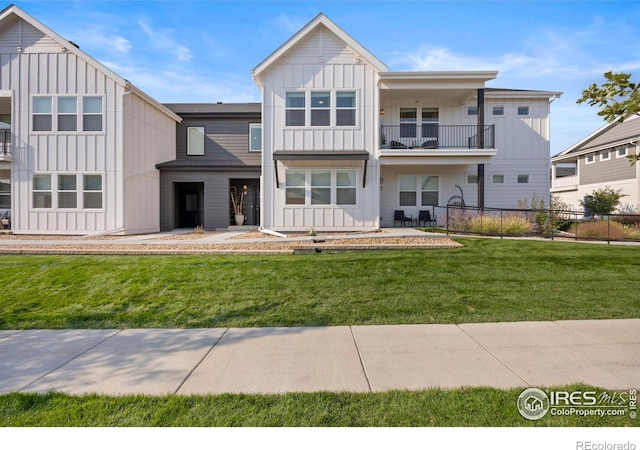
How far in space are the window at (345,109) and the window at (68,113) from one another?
10.5 m

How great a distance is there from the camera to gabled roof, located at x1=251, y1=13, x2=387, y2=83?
1473 cm

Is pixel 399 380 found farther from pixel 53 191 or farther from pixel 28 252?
pixel 53 191

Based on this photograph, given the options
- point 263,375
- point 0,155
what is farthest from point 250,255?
point 0,155

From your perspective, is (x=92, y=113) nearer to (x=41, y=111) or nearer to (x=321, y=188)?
(x=41, y=111)

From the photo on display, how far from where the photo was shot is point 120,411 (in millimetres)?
3061

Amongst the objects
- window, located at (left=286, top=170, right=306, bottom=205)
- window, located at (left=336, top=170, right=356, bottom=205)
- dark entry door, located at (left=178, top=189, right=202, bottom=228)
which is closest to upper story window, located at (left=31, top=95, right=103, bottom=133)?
dark entry door, located at (left=178, top=189, right=202, bottom=228)

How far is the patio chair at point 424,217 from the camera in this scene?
16812 millimetres

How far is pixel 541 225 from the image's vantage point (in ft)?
43.2

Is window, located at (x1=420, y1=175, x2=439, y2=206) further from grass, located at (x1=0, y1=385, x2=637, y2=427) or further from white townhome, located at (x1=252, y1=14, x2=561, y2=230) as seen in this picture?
grass, located at (x1=0, y1=385, x2=637, y2=427)

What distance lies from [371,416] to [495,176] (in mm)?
17686

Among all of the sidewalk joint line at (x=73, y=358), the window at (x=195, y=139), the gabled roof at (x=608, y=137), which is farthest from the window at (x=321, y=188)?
the gabled roof at (x=608, y=137)

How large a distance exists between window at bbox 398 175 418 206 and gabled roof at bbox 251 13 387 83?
16.1 feet

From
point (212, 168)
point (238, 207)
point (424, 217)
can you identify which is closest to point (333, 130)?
point (424, 217)

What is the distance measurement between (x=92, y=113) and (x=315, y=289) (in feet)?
44.3
